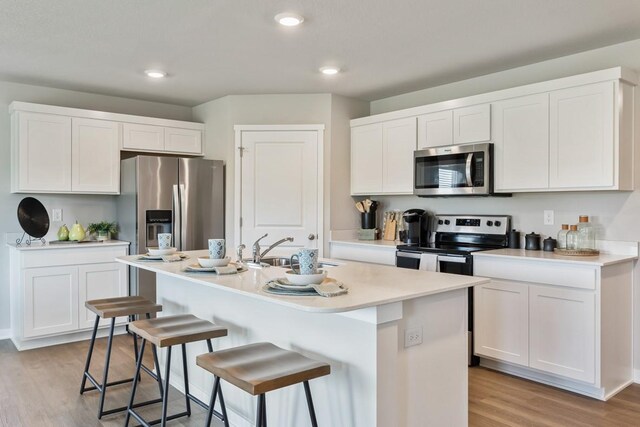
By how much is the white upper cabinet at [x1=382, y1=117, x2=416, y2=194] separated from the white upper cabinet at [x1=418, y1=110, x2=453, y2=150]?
0.08 m

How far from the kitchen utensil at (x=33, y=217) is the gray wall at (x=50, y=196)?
69mm

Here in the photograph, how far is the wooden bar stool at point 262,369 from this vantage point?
1.65 metres

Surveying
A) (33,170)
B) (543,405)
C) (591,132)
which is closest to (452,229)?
(591,132)

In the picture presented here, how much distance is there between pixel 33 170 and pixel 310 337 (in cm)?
337

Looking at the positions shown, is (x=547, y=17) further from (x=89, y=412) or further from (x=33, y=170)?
(x=33, y=170)

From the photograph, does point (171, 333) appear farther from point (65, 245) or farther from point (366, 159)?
point (366, 159)

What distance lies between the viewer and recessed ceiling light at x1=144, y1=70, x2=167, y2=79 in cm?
398

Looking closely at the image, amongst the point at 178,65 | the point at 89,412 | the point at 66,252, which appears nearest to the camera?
the point at 89,412

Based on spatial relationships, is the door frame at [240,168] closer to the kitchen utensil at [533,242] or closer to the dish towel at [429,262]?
the dish towel at [429,262]

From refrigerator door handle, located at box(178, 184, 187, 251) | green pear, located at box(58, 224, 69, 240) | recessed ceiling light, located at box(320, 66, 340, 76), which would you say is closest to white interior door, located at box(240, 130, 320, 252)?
refrigerator door handle, located at box(178, 184, 187, 251)

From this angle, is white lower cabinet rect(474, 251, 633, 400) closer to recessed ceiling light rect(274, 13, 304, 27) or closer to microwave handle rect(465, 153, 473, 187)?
microwave handle rect(465, 153, 473, 187)

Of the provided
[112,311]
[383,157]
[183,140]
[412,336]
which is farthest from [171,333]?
[183,140]

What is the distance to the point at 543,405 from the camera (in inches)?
114

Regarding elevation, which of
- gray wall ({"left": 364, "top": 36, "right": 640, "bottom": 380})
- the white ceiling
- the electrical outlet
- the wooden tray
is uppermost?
the white ceiling
